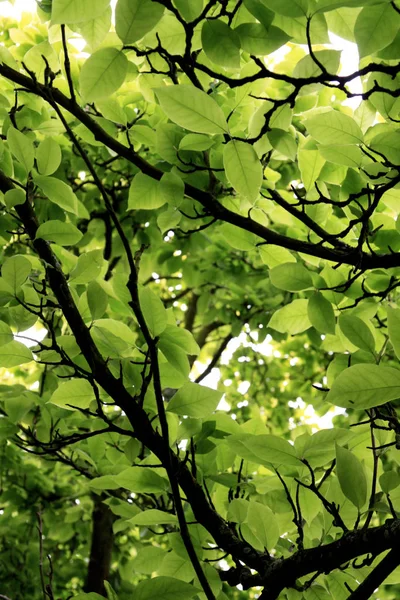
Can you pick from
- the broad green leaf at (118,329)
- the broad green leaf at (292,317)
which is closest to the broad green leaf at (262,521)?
the broad green leaf at (118,329)

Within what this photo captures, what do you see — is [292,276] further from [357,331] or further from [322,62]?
[322,62]

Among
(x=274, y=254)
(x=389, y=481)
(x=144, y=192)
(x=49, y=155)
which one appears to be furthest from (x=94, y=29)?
(x=389, y=481)

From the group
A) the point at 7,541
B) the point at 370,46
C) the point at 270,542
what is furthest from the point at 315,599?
the point at 7,541

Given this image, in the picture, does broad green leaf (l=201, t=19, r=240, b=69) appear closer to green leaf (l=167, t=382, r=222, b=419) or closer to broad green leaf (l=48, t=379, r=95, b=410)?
green leaf (l=167, t=382, r=222, b=419)

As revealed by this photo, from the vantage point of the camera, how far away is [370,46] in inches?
45.8

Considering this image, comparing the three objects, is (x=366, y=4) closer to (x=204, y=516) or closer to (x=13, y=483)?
(x=204, y=516)

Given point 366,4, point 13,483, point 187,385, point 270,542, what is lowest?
point 270,542

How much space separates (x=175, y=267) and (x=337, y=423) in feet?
5.38

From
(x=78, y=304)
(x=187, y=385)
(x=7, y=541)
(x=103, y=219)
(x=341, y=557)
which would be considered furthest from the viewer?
(x=7, y=541)

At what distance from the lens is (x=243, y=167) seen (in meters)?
1.37

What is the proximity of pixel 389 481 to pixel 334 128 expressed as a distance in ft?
2.70

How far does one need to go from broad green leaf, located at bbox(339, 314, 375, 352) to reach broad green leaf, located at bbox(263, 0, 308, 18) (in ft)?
2.23

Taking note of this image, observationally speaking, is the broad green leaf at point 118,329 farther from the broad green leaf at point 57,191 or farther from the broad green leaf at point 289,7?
the broad green leaf at point 289,7

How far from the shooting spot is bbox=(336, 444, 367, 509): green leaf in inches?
50.3
